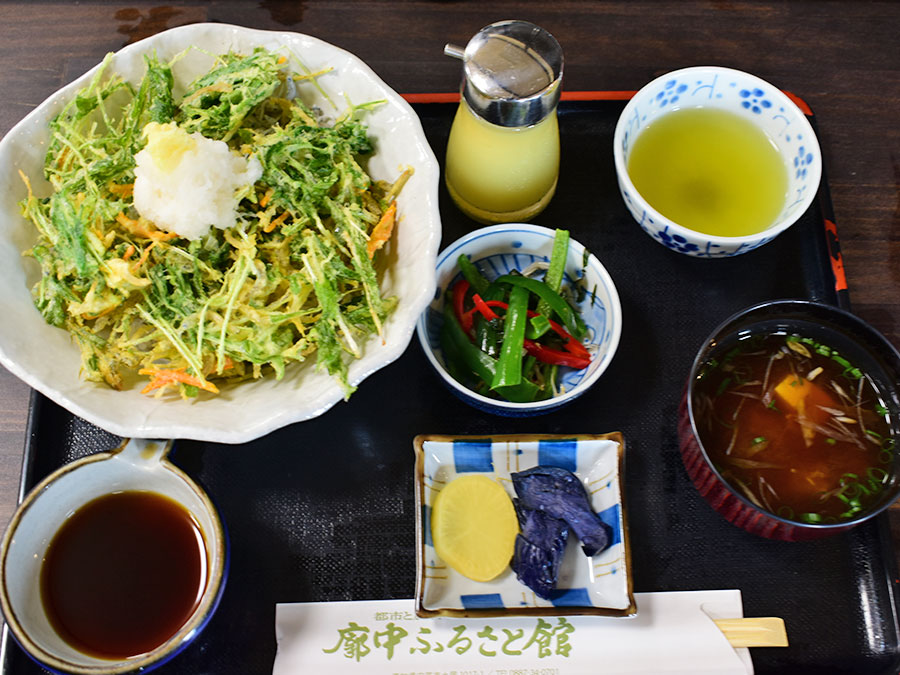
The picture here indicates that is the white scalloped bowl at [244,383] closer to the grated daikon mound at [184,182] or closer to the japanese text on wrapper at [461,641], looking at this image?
the grated daikon mound at [184,182]

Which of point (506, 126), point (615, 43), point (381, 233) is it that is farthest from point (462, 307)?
point (615, 43)

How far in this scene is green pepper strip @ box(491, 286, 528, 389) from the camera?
1.76 metres

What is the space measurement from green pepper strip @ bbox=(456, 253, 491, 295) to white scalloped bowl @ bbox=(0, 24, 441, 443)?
23 cm

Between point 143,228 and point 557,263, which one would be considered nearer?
point 143,228

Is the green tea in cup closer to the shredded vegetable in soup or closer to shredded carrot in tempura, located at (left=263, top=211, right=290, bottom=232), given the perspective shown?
the shredded vegetable in soup

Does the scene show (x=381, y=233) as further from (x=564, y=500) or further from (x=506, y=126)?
(x=564, y=500)

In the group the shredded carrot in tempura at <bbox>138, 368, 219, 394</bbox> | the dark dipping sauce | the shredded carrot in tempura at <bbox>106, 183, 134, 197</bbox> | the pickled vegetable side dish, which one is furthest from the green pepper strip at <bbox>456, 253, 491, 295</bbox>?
the dark dipping sauce

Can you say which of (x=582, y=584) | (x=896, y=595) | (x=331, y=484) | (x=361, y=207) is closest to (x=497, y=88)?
(x=361, y=207)

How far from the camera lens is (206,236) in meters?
1.59

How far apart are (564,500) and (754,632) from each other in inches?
20.3

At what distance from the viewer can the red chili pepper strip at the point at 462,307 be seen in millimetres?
1894

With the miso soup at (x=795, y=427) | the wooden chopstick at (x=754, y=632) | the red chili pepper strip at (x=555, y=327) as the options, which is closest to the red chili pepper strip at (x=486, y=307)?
the red chili pepper strip at (x=555, y=327)

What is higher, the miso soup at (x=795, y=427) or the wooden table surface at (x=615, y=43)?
the wooden table surface at (x=615, y=43)

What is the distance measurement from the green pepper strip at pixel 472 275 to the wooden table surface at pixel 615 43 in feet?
2.39
